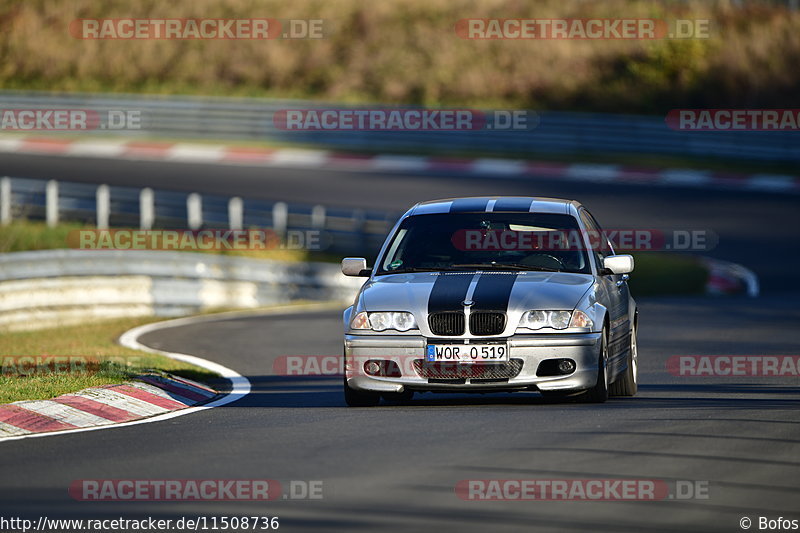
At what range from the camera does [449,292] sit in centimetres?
1030

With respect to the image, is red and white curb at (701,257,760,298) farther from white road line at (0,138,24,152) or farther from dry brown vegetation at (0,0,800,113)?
white road line at (0,138,24,152)

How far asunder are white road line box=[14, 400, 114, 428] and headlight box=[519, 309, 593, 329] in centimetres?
303

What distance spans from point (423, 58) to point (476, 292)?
3751 cm

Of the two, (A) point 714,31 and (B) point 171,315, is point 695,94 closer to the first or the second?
(A) point 714,31

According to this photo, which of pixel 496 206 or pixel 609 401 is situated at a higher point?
pixel 496 206

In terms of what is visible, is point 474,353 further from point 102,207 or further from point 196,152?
point 196,152

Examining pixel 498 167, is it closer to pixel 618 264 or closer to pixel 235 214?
pixel 235 214

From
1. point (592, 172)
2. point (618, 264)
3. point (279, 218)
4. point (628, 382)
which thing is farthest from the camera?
point (592, 172)

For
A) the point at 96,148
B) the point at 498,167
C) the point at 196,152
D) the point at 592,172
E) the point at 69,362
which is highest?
the point at 96,148

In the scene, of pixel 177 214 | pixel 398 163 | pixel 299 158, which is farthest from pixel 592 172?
pixel 177 214

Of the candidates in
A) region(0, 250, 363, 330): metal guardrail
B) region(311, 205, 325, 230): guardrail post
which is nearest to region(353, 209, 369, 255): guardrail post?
region(311, 205, 325, 230): guardrail post

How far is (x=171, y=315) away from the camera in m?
20.7

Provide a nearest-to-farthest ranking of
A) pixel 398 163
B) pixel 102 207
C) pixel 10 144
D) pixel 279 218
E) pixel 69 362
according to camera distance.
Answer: pixel 69 362 → pixel 102 207 → pixel 279 218 → pixel 398 163 → pixel 10 144

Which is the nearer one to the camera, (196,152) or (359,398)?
(359,398)
